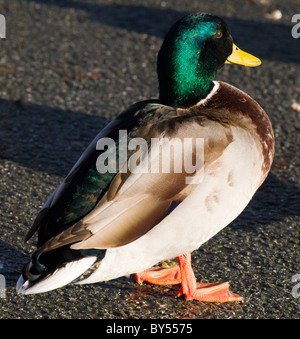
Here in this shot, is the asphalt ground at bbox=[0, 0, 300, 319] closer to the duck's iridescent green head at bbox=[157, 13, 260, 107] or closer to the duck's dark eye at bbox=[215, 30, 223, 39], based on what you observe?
the duck's iridescent green head at bbox=[157, 13, 260, 107]

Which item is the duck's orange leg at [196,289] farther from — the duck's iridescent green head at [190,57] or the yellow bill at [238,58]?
the yellow bill at [238,58]

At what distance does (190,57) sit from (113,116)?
1803 mm

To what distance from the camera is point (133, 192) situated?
269 centimetres

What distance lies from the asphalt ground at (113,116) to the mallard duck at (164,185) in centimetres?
23

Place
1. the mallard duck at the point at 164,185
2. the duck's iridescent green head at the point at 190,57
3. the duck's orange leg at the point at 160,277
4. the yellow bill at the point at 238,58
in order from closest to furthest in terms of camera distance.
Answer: the mallard duck at the point at 164,185 < the duck's iridescent green head at the point at 190,57 < the duck's orange leg at the point at 160,277 < the yellow bill at the point at 238,58

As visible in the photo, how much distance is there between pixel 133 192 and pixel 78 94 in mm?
2508

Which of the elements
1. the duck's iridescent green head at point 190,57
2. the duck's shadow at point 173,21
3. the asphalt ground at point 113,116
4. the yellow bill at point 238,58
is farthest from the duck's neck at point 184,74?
the duck's shadow at point 173,21

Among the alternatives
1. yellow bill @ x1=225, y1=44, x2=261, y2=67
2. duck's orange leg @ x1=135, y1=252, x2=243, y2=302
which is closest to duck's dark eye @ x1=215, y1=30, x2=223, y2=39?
yellow bill @ x1=225, y1=44, x2=261, y2=67

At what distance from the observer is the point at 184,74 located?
306cm

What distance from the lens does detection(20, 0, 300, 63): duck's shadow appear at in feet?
19.1

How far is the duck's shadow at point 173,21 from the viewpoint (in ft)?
19.1

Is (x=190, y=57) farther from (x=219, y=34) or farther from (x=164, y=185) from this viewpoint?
(x=164, y=185)

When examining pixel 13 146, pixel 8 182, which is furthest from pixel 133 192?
pixel 13 146
